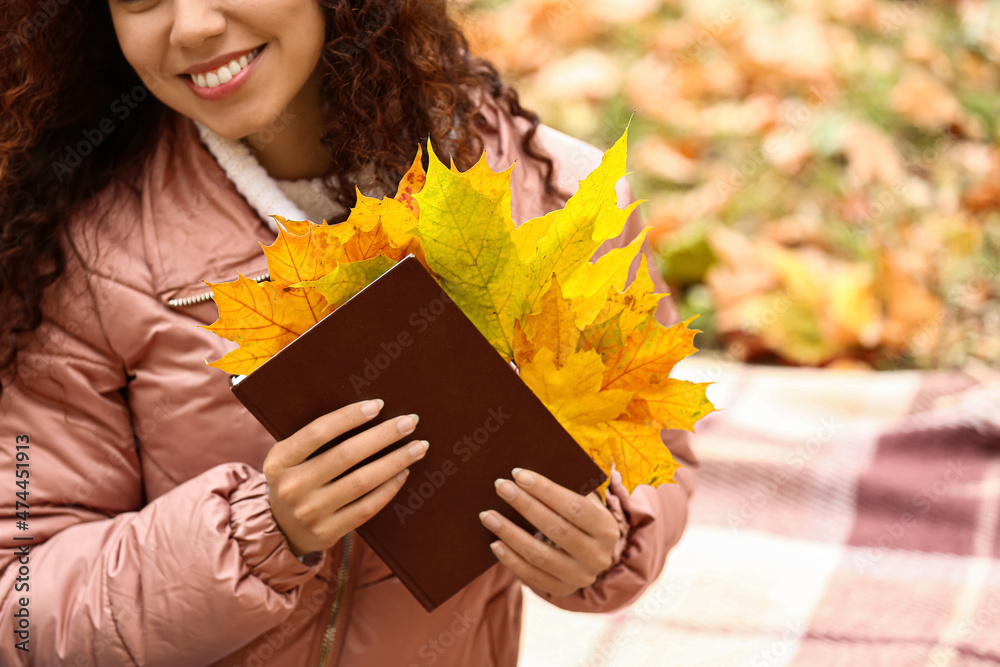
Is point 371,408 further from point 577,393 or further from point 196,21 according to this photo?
point 196,21

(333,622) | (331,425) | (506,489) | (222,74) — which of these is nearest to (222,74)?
(222,74)

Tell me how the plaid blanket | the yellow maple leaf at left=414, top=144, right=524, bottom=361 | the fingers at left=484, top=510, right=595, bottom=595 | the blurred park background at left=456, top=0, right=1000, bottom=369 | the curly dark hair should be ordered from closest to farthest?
the yellow maple leaf at left=414, top=144, right=524, bottom=361, the fingers at left=484, top=510, right=595, bottom=595, the curly dark hair, the plaid blanket, the blurred park background at left=456, top=0, right=1000, bottom=369

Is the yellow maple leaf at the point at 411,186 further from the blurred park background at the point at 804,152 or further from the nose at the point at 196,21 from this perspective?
the blurred park background at the point at 804,152

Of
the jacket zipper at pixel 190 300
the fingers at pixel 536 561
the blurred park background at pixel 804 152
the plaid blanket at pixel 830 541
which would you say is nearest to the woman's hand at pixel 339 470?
the fingers at pixel 536 561

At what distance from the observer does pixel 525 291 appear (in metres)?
0.76

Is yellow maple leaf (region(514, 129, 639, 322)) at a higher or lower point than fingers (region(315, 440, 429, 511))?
higher

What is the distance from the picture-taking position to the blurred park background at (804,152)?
2223 millimetres

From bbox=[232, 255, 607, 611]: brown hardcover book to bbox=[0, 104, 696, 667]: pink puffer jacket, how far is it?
160mm

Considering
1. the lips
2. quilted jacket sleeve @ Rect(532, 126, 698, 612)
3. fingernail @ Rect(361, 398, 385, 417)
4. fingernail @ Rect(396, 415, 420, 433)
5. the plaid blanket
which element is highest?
the lips

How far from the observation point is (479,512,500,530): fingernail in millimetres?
821

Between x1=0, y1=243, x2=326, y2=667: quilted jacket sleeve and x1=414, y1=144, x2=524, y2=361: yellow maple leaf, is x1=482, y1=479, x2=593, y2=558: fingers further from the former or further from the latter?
x1=0, y1=243, x2=326, y2=667: quilted jacket sleeve

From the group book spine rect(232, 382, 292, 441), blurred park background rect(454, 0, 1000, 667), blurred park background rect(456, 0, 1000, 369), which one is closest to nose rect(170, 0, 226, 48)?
book spine rect(232, 382, 292, 441)

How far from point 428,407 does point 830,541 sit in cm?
128

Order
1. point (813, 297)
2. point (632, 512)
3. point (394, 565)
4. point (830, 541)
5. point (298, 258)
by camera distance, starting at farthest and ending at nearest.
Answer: point (813, 297)
point (830, 541)
point (632, 512)
point (394, 565)
point (298, 258)
